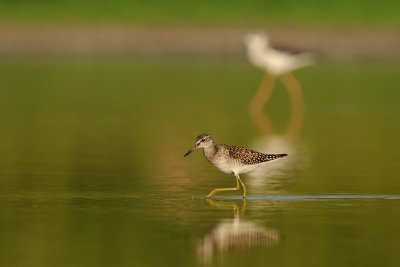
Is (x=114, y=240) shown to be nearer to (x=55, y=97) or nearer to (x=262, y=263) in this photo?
(x=262, y=263)

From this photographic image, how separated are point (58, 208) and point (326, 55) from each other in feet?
92.8

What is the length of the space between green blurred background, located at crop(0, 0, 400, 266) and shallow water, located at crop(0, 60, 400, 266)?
27mm

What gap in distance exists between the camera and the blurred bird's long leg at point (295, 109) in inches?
854

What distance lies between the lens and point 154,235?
36.9ft

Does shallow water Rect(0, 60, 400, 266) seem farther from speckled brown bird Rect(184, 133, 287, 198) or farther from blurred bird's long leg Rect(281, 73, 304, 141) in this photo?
speckled brown bird Rect(184, 133, 287, 198)

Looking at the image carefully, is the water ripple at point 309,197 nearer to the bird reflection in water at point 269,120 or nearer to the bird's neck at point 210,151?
the bird's neck at point 210,151

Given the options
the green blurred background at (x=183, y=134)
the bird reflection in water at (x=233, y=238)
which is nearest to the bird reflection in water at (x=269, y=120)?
the green blurred background at (x=183, y=134)

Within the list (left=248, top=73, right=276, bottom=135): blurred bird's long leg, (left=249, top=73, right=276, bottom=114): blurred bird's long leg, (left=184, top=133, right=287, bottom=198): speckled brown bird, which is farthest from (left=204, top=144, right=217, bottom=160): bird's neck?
(left=249, top=73, right=276, bottom=114): blurred bird's long leg

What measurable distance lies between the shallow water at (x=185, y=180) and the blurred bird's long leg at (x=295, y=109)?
12 cm

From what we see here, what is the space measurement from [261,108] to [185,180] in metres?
11.5

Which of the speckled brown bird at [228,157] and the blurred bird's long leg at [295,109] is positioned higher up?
the blurred bird's long leg at [295,109]

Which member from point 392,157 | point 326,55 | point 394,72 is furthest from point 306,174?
point 326,55

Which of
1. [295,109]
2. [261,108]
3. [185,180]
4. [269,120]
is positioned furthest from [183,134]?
[261,108]

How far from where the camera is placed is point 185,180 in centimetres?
1520
